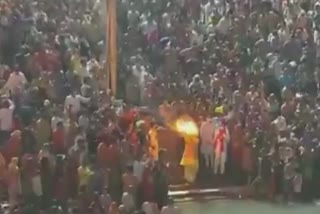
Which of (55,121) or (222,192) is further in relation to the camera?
(222,192)

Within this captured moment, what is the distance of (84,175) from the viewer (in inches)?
410

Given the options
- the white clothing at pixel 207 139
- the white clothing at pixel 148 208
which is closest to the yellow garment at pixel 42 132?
the white clothing at pixel 148 208

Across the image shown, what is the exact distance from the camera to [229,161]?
468 inches

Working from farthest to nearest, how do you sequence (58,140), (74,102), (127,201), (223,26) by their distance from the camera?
(223,26), (74,102), (58,140), (127,201)

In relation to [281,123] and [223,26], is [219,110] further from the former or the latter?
A: [223,26]

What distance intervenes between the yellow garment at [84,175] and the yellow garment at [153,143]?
86 cm

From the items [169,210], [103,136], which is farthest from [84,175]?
[169,210]

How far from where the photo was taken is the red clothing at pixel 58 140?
422 inches

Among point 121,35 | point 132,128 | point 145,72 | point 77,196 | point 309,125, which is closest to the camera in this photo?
point 77,196

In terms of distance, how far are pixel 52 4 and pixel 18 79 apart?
2947 millimetres

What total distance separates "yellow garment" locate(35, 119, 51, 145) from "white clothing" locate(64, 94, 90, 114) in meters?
0.60

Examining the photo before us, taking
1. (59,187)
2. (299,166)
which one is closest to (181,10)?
(299,166)

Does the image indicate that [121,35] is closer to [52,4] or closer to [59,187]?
[52,4]

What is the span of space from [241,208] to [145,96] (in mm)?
2035
